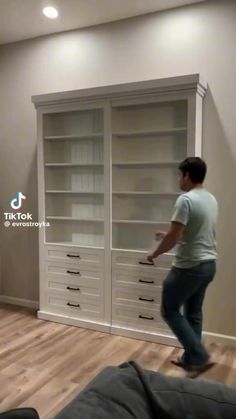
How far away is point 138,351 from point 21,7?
3153mm

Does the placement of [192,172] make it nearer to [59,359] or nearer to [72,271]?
[72,271]

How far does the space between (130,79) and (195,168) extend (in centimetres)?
137

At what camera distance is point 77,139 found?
12.0 ft

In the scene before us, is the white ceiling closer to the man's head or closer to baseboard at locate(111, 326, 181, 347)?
the man's head

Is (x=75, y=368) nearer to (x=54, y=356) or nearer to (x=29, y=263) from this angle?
(x=54, y=356)

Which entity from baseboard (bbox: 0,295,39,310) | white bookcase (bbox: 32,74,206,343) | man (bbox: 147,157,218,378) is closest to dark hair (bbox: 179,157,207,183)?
man (bbox: 147,157,218,378)

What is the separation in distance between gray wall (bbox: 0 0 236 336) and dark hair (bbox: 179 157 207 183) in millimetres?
621

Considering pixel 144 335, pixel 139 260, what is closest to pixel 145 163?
pixel 139 260

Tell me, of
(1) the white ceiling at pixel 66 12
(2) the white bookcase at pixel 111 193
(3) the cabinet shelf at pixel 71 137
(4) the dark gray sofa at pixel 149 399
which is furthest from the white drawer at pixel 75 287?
(1) the white ceiling at pixel 66 12

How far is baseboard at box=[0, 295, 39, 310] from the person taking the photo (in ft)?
13.3

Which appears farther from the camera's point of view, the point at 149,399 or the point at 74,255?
the point at 74,255

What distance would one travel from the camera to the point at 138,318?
3.24m

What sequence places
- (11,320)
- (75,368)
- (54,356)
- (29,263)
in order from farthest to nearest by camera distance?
(29,263), (11,320), (54,356), (75,368)

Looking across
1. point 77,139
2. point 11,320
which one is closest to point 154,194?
point 77,139
